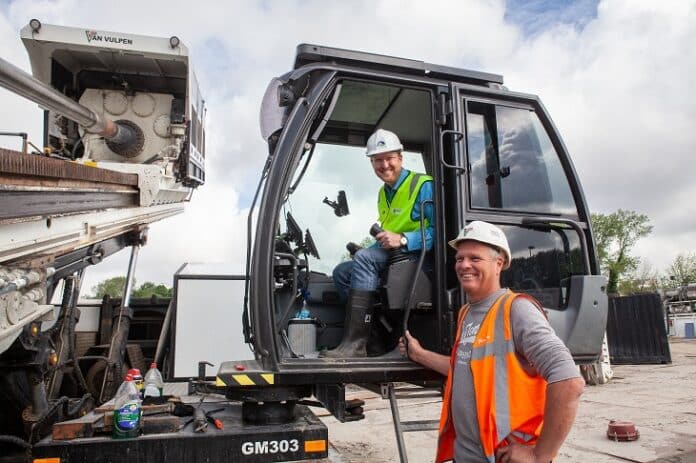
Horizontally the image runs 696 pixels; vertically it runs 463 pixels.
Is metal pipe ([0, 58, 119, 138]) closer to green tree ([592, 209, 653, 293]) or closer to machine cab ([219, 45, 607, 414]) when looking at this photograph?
machine cab ([219, 45, 607, 414])

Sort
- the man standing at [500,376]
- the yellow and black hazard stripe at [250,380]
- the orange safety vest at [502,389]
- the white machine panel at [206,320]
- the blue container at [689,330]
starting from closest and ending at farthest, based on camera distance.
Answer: the man standing at [500,376] → the orange safety vest at [502,389] → the yellow and black hazard stripe at [250,380] → the white machine panel at [206,320] → the blue container at [689,330]

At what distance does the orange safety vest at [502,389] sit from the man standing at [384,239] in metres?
0.96

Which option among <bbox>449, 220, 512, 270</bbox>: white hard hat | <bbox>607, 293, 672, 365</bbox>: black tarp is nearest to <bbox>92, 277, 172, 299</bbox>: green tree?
<bbox>449, 220, 512, 270</bbox>: white hard hat

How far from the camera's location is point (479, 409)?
2117 mm

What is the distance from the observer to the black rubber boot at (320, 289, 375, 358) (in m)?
3.08

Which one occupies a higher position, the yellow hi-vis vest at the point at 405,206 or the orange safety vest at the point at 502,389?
the yellow hi-vis vest at the point at 405,206

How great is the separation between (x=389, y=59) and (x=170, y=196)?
4.34 meters

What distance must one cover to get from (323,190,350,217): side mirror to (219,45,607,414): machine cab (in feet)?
1.84

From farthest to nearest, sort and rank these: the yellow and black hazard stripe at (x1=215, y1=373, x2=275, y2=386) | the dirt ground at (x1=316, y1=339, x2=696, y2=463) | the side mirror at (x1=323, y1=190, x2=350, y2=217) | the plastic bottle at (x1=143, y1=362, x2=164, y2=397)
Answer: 1. the dirt ground at (x1=316, y1=339, x2=696, y2=463)
2. the side mirror at (x1=323, y1=190, x2=350, y2=217)
3. the plastic bottle at (x1=143, y1=362, x2=164, y2=397)
4. the yellow and black hazard stripe at (x1=215, y1=373, x2=275, y2=386)

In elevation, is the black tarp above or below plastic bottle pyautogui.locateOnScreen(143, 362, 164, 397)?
below

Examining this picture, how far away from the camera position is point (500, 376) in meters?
2.10

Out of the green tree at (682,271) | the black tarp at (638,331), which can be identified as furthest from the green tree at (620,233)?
the black tarp at (638,331)

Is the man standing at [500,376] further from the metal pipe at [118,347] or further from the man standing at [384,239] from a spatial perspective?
the metal pipe at [118,347]

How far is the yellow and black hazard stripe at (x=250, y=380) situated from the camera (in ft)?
8.61
